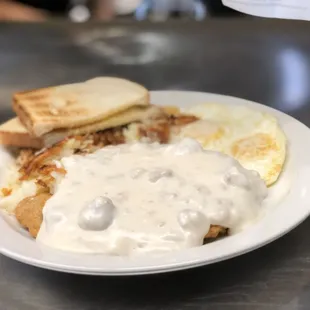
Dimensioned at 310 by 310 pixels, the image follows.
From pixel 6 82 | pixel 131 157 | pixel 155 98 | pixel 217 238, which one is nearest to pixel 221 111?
pixel 155 98

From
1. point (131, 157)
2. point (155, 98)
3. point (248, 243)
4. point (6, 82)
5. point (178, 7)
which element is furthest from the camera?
point (178, 7)

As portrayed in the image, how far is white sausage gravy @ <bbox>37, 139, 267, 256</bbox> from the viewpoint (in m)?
0.75

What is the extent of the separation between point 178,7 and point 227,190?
1.91 metres

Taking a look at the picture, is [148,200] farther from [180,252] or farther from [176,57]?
[176,57]

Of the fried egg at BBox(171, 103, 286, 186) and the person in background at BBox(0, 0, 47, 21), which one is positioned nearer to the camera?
the fried egg at BBox(171, 103, 286, 186)

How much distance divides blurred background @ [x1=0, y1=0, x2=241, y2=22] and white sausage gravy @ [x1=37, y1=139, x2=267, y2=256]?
3.46 ft

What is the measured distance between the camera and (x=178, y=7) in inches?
103

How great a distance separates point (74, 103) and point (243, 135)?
345 millimetres

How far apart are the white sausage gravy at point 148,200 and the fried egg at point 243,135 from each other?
93 millimetres

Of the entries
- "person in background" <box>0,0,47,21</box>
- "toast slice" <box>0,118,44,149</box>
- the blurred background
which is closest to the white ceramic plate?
"toast slice" <box>0,118,44,149</box>

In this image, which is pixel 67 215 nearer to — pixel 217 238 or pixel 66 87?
pixel 217 238

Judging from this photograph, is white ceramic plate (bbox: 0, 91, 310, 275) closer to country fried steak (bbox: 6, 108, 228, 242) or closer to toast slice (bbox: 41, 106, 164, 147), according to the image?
country fried steak (bbox: 6, 108, 228, 242)

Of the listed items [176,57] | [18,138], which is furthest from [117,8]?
[18,138]

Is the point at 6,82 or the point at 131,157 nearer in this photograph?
the point at 131,157
